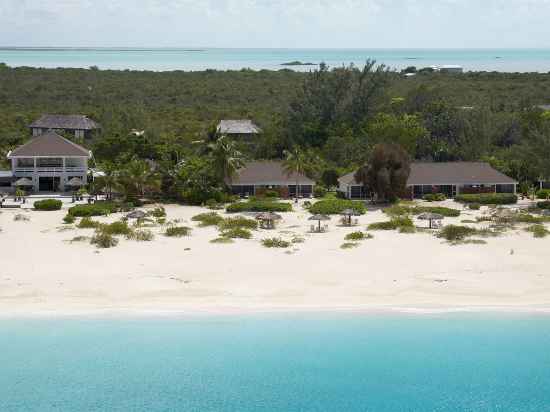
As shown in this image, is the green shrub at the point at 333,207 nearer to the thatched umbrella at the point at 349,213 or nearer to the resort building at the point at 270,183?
the thatched umbrella at the point at 349,213

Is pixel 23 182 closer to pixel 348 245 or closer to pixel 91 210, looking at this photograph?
pixel 91 210

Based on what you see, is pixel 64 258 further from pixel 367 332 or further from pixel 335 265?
pixel 367 332

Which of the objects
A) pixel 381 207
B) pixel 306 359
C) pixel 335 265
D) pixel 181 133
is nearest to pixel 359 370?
pixel 306 359

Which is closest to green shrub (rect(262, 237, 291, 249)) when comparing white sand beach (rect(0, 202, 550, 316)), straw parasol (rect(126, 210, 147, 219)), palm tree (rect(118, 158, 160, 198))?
white sand beach (rect(0, 202, 550, 316))

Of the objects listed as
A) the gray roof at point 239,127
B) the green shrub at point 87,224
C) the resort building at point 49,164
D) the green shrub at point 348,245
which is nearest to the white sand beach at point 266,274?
the green shrub at point 348,245

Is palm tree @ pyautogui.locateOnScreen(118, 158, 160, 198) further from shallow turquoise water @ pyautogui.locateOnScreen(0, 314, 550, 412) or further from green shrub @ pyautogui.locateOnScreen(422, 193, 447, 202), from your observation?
shallow turquoise water @ pyautogui.locateOnScreen(0, 314, 550, 412)

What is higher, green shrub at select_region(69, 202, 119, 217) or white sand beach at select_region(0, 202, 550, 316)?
green shrub at select_region(69, 202, 119, 217)
